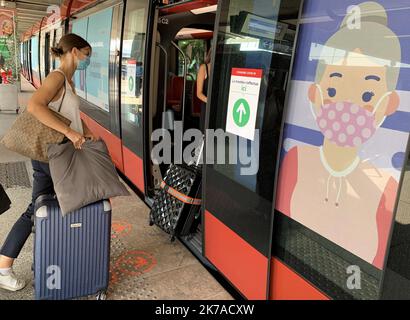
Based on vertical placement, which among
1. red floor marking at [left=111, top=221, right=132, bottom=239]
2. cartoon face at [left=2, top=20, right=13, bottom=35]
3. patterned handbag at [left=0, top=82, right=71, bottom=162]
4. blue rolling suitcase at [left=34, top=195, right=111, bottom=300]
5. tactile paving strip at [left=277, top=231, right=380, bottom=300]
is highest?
cartoon face at [left=2, top=20, right=13, bottom=35]

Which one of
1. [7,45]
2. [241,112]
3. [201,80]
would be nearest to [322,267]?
[241,112]

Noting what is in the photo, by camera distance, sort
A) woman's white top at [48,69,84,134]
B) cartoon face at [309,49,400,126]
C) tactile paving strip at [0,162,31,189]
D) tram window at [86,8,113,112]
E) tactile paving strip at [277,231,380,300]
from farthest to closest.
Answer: tram window at [86,8,113,112], tactile paving strip at [0,162,31,189], woman's white top at [48,69,84,134], tactile paving strip at [277,231,380,300], cartoon face at [309,49,400,126]

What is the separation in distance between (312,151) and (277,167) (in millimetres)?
238

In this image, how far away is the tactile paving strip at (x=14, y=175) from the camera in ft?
14.5

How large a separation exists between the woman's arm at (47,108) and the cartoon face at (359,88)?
51.9 inches

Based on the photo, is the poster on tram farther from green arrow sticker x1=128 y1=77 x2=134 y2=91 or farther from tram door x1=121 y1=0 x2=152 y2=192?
green arrow sticker x1=128 y1=77 x2=134 y2=91

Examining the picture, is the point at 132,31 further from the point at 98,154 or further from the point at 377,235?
the point at 377,235

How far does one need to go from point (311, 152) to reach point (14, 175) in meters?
4.15

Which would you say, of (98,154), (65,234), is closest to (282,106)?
(98,154)

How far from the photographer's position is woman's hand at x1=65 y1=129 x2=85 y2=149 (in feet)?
7.11

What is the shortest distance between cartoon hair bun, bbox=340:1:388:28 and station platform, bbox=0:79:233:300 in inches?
69.6

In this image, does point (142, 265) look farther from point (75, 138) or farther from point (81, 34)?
point (81, 34)

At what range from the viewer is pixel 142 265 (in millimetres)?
2807

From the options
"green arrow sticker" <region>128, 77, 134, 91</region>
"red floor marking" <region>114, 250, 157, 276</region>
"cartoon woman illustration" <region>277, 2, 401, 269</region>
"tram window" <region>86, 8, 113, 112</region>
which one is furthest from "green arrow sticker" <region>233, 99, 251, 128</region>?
"tram window" <region>86, 8, 113, 112</region>
